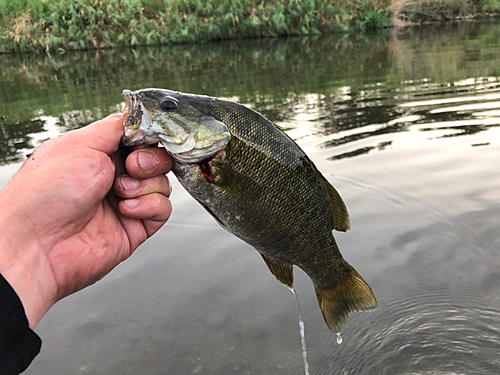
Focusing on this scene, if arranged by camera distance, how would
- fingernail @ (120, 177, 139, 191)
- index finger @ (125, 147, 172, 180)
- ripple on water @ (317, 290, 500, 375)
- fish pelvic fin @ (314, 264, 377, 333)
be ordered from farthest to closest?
ripple on water @ (317, 290, 500, 375), fish pelvic fin @ (314, 264, 377, 333), fingernail @ (120, 177, 139, 191), index finger @ (125, 147, 172, 180)

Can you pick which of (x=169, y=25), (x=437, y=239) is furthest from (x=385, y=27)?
(x=437, y=239)

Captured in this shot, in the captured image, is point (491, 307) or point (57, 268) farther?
point (491, 307)

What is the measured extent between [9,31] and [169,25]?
405 inches

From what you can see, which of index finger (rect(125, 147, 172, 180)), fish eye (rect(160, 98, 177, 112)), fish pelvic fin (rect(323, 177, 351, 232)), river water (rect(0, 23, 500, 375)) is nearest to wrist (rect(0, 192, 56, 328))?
index finger (rect(125, 147, 172, 180))

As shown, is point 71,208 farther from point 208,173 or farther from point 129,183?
point 208,173

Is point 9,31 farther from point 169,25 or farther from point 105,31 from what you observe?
point 169,25

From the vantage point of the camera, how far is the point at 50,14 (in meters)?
30.0

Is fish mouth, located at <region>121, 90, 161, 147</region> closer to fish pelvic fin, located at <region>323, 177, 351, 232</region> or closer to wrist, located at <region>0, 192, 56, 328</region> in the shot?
wrist, located at <region>0, 192, 56, 328</region>

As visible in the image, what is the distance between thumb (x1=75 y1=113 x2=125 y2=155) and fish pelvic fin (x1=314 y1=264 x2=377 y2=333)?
1.44 m

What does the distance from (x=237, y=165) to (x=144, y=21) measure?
30580 mm

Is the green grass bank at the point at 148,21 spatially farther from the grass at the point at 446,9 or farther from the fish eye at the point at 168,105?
the fish eye at the point at 168,105

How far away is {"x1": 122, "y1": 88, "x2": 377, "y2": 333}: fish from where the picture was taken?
217 centimetres

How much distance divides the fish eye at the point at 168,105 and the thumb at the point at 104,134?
309 millimetres

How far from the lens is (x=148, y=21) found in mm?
30016
